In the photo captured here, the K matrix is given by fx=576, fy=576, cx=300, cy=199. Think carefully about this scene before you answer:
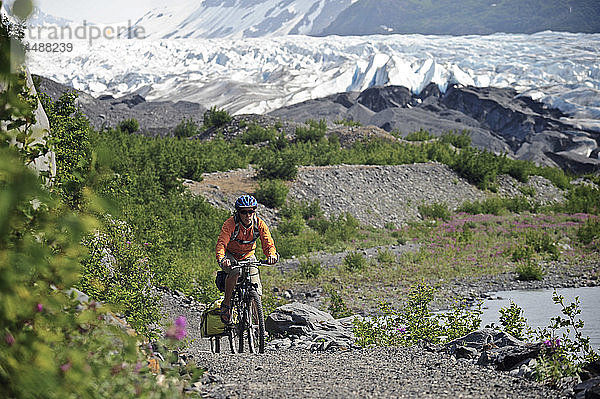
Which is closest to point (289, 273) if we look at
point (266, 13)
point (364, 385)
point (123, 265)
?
point (123, 265)

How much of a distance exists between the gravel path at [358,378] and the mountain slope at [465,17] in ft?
332

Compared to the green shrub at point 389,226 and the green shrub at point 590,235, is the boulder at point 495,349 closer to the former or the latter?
the green shrub at point 590,235

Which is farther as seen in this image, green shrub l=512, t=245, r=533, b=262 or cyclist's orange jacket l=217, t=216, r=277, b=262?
green shrub l=512, t=245, r=533, b=262

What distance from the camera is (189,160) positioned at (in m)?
16.2

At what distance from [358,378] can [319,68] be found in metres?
72.2

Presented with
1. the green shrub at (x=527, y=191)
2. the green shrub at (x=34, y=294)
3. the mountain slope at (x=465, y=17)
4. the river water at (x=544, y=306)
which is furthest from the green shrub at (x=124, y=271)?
the mountain slope at (x=465, y=17)

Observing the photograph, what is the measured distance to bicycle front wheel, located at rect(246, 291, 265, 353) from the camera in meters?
4.93

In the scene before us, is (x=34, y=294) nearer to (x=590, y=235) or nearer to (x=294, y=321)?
(x=294, y=321)

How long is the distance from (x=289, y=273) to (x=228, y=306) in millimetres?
5909

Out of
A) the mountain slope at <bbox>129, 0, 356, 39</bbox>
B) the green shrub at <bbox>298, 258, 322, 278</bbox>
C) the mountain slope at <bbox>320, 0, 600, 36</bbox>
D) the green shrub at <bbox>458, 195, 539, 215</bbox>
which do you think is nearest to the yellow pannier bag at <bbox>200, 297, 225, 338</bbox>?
the green shrub at <bbox>298, 258, 322, 278</bbox>

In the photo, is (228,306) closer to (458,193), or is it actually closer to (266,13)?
(458,193)

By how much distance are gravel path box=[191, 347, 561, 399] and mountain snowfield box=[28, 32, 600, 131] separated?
4823 cm

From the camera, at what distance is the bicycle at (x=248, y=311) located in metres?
4.92

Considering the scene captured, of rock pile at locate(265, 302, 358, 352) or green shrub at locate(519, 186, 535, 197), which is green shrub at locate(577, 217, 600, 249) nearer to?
green shrub at locate(519, 186, 535, 197)
